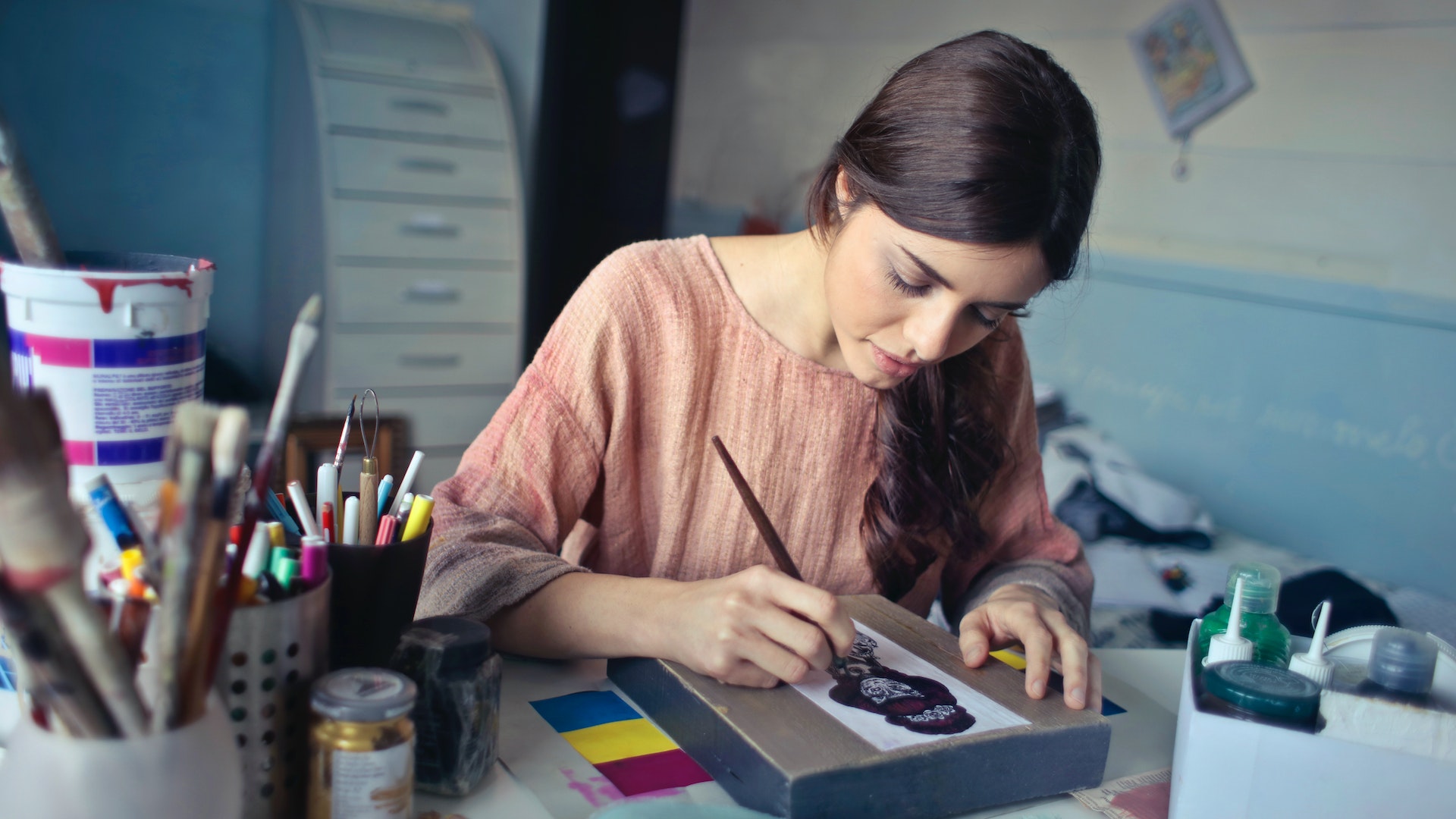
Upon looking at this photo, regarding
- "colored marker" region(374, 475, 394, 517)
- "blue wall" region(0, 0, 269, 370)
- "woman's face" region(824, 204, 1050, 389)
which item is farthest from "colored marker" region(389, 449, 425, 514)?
"blue wall" region(0, 0, 269, 370)

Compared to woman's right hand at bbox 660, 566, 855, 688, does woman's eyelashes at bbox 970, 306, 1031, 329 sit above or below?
above

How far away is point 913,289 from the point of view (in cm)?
94

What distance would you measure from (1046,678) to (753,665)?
0.78 ft

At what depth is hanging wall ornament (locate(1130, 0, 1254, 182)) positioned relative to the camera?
2.20 meters

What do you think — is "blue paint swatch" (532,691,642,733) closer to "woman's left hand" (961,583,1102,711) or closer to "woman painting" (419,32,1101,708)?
"woman painting" (419,32,1101,708)

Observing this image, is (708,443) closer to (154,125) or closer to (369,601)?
(369,601)

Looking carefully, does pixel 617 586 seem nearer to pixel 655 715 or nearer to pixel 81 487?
pixel 655 715

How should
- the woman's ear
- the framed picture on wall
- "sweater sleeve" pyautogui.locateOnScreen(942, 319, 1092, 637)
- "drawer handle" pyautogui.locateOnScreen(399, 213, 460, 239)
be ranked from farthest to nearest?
"drawer handle" pyautogui.locateOnScreen(399, 213, 460, 239), the framed picture on wall, "sweater sleeve" pyautogui.locateOnScreen(942, 319, 1092, 637), the woman's ear

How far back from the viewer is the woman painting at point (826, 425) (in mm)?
874

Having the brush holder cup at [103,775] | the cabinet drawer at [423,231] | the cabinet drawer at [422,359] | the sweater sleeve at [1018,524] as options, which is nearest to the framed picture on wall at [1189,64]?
the sweater sleeve at [1018,524]

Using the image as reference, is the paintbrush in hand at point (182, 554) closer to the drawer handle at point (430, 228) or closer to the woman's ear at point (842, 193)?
the woman's ear at point (842, 193)

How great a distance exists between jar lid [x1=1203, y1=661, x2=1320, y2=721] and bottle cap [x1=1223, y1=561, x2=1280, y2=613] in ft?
0.29

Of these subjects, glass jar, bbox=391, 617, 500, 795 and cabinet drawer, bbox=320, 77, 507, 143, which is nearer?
glass jar, bbox=391, 617, 500, 795

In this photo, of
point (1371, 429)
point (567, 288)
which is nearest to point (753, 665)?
point (1371, 429)
